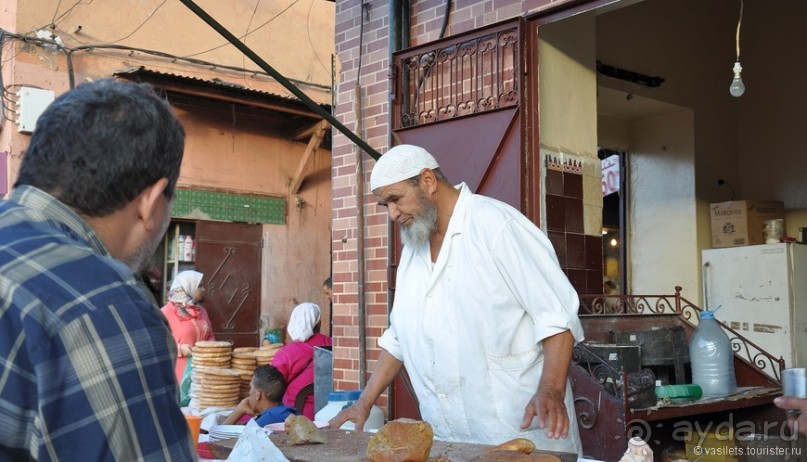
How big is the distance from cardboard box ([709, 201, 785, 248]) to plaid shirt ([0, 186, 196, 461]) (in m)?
7.22

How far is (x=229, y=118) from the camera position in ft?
35.0

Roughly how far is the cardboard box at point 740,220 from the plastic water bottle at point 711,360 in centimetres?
276

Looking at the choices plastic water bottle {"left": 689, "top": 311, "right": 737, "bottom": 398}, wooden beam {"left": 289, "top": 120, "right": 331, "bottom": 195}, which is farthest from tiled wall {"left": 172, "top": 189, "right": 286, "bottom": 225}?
plastic water bottle {"left": 689, "top": 311, "right": 737, "bottom": 398}

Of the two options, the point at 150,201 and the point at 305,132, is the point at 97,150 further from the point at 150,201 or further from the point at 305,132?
the point at 305,132

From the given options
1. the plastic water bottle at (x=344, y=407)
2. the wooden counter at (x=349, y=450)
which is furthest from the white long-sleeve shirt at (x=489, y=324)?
the plastic water bottle at (x=344, y=407)

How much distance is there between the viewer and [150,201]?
120 centimetres

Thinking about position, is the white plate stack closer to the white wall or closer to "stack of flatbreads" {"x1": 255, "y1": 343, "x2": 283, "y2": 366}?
"stack of flatbreads" {"x1": 255, "y1": 343, "x2": 283, "y2": 366}

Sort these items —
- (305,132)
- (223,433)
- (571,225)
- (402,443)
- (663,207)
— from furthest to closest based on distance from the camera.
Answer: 1. (305,132)
2. (663,207)
3. (571,225)
4. (223,433)
5. (402,443)

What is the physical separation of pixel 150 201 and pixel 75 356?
0.95ft

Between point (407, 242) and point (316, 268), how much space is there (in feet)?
28.4

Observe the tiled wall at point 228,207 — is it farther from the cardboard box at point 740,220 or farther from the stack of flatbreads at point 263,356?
the cardboard box at point 740,220

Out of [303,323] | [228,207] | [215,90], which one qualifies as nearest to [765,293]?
[303,323]

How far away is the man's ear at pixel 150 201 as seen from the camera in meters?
1.19

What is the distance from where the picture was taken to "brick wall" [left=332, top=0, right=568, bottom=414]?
5223mm
